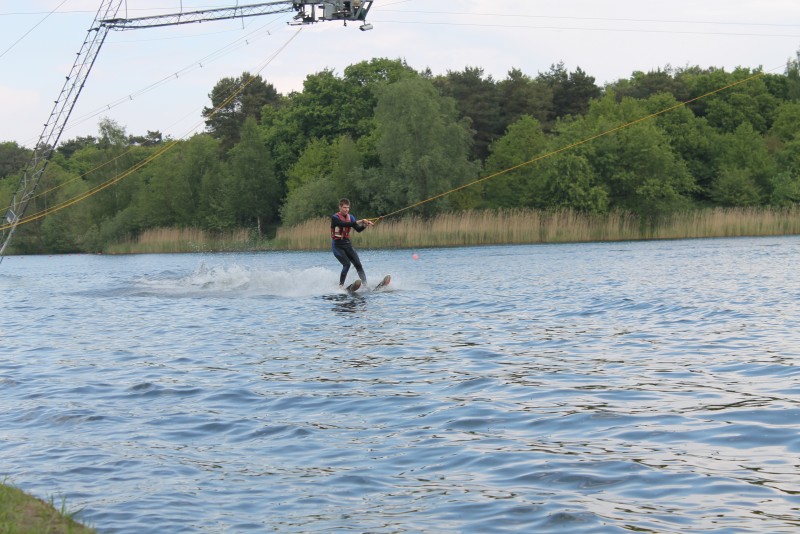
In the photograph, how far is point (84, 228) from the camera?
302 ft

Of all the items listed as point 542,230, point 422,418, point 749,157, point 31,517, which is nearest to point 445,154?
point 542,230

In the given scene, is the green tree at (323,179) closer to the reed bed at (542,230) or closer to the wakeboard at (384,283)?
the reed bed at (542,230)

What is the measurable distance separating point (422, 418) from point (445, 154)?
211 ft

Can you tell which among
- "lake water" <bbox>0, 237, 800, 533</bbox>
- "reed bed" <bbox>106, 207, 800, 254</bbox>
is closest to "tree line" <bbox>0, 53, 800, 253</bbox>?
"reed bed" <bbox>106, 207, 800, 254</bbox>

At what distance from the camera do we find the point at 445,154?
71.9m

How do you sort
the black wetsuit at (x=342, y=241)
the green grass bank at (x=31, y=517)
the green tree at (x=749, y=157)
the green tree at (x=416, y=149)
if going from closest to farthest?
the green grass bank at (x=31, y=517) < the black wetsuit at (x=342, y=241) < the green tree at (x=416, y=149) < the green tree at (x=749, y=157)

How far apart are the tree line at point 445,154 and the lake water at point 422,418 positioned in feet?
168

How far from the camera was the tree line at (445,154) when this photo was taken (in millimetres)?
68750

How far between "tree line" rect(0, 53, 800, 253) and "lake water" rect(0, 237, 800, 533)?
5129 cm

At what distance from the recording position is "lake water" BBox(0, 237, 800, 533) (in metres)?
6.13

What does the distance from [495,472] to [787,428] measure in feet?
8.48

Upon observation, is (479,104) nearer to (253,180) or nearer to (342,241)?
(253,180)

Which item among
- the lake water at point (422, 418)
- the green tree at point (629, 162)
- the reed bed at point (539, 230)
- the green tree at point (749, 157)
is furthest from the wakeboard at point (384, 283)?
the green tree at point (749, 157)

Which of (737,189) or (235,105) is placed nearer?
(737,189)
